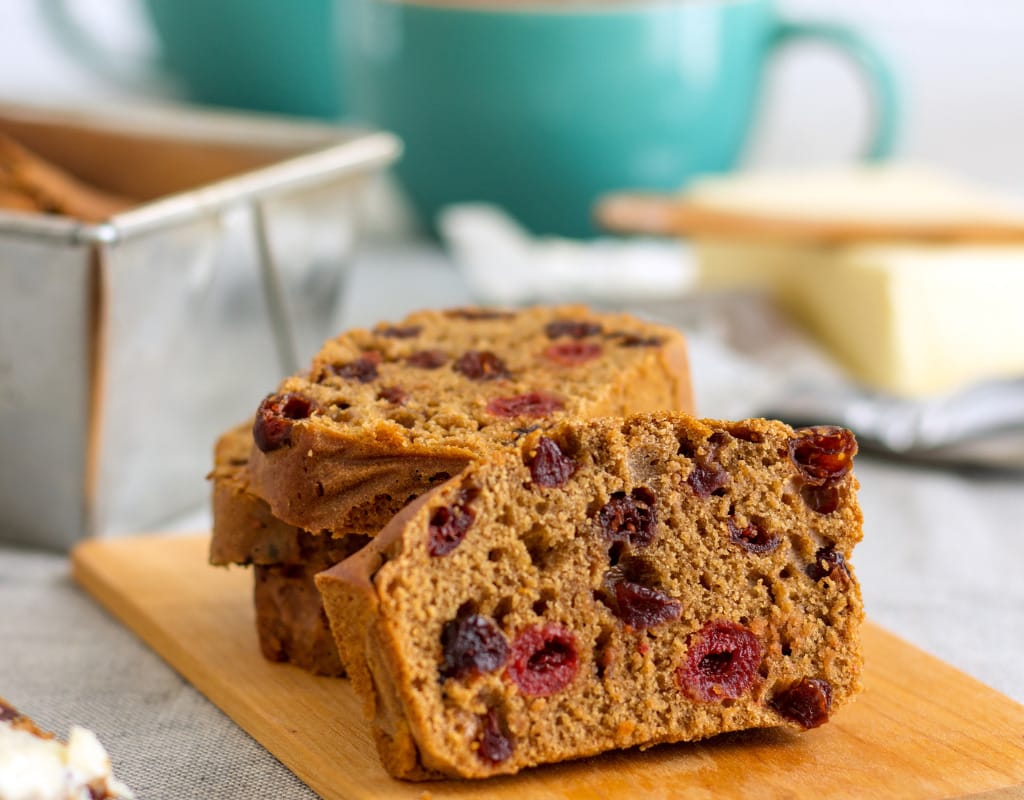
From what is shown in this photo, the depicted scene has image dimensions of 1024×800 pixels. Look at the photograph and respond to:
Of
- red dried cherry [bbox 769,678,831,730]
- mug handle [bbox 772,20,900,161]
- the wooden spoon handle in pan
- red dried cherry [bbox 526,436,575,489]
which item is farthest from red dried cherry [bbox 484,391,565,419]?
mug handle [bbox 772,20,900,161]

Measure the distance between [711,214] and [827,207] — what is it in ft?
1.03

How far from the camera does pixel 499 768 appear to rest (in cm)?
171

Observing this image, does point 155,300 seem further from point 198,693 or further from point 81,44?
point 81,44

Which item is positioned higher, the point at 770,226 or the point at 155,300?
the point at 770,226

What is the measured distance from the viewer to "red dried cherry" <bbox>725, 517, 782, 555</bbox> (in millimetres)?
1847

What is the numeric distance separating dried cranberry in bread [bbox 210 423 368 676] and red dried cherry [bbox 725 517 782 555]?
1.74 ft

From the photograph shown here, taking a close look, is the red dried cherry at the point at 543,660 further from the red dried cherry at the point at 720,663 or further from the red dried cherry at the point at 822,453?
the red dried cherry at the point at 822,453

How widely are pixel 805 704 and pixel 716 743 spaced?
0.40 ft

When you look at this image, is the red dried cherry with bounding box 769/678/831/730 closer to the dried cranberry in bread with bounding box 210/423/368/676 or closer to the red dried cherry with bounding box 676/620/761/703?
the red dried cherry with bounding box 676/620/761/703

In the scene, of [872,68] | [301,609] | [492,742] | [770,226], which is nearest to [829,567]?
[492,742]

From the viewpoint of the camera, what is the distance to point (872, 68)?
4395mm

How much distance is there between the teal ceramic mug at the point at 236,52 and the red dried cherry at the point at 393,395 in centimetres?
274

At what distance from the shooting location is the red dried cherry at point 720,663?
6.00 feet

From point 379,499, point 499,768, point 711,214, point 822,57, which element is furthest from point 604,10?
point 499,768
